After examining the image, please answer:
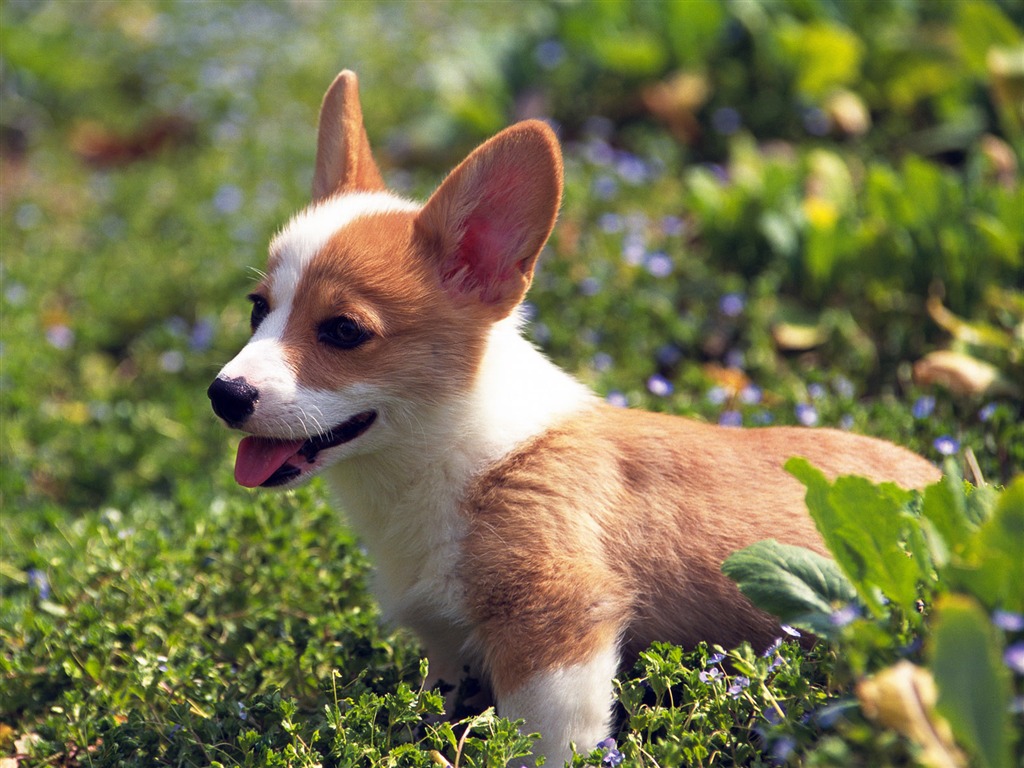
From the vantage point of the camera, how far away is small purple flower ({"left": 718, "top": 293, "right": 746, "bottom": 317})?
5016mm

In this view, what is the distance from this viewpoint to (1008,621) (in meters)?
2.07

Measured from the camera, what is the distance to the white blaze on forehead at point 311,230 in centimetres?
321

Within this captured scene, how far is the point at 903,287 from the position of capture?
4996 mm

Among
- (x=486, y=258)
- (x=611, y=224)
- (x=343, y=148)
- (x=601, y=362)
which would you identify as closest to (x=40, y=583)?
(x=343, y=148)

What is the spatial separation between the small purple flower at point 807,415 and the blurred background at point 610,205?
92 mm

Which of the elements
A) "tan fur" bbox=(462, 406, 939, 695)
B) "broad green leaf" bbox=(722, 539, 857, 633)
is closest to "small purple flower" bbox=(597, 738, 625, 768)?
"tan fur" bbox=(462, 406, 939, 695)

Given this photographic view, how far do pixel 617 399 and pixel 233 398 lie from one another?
181 cm

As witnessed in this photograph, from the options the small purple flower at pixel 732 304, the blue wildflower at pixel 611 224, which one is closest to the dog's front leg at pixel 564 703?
the small purple flower at pixel 732 304

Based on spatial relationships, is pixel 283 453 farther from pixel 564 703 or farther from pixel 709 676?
pixel 709 676

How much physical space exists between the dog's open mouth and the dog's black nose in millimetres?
192

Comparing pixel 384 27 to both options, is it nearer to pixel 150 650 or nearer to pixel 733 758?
pixel 150 650

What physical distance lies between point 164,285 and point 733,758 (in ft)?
14.5

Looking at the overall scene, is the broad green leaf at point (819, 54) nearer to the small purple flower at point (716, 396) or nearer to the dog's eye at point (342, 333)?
the small purple flower at point (716, 396)

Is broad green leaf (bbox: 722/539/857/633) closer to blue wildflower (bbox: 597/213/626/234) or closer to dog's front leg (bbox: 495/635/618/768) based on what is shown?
dog's front leg (bbox: 495/635/618/768)
